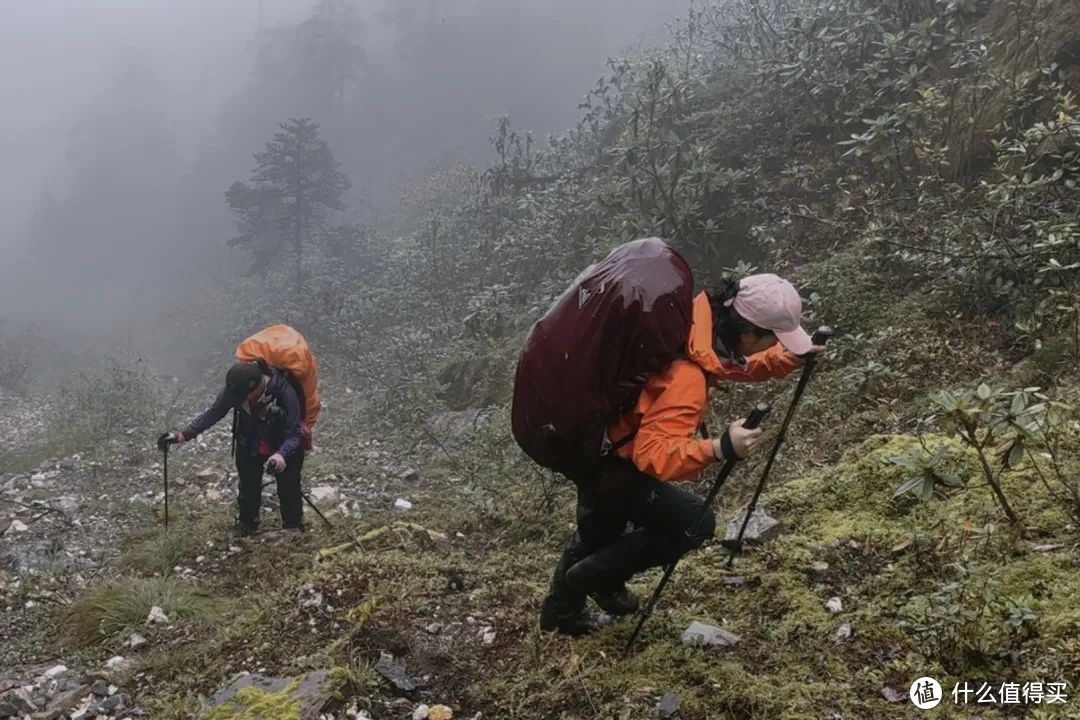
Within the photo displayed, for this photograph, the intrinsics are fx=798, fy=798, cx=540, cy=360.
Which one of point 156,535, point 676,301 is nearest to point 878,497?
point 676,301

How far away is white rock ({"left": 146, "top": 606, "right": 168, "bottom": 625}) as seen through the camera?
17.8ft

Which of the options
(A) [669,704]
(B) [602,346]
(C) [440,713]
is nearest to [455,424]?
(C) [440,713]

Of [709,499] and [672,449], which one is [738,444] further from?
[709,499]

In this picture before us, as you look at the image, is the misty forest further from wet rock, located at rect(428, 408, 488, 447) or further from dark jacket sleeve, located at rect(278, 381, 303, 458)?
wet rock, located at rect(428, 408, 488, 447)

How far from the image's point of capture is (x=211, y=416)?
280 inches

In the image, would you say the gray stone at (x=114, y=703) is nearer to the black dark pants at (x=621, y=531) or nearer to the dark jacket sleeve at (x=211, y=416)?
the black dark pants at (x=621, y=531)

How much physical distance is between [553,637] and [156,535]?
5.61 meters

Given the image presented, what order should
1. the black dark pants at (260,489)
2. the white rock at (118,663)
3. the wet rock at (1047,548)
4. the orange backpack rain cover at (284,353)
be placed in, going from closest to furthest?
the wet rock at (1047,548) < the white rock at (118,663) < the orange backpack rain cover at (284,353) < the black dark pants at (260,489)

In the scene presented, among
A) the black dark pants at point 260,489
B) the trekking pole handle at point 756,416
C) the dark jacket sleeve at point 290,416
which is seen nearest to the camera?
the trekking pole handle at point 756,416

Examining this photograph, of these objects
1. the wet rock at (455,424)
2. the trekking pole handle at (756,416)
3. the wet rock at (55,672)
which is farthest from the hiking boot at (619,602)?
the wet rock at (455,424)

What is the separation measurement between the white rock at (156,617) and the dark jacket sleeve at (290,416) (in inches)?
77.5

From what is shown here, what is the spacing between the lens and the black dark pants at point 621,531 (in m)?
3.64

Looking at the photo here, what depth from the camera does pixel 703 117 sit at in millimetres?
13578

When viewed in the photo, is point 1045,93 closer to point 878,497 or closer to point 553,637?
point 878,497
